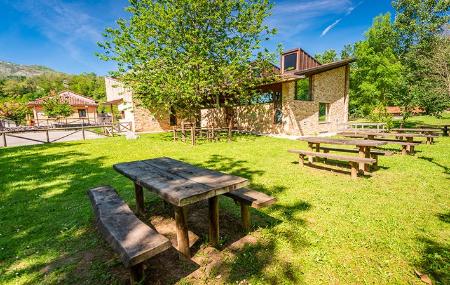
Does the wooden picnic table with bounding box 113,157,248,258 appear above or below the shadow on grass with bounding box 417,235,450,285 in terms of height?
above

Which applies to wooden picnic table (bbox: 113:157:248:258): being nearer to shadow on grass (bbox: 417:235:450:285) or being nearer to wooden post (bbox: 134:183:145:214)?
wooden post (bbox: 134:183:145:214)

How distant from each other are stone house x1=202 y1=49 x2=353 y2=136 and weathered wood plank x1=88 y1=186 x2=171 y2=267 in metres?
13.7

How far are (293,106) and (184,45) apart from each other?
8120 mm

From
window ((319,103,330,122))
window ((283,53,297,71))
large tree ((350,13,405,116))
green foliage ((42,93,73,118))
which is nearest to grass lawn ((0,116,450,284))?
window ((319,103,330,122))

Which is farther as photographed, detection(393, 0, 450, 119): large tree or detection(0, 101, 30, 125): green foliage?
detection(0, 101, 30, 125): green foliage

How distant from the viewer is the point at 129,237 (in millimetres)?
2256

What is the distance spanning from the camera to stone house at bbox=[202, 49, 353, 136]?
52.4ft

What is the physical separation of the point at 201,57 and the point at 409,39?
1211 inches

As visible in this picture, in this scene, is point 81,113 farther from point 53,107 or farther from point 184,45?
point 184,45

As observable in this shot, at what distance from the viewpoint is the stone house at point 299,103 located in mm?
15961

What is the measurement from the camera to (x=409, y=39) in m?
29.2

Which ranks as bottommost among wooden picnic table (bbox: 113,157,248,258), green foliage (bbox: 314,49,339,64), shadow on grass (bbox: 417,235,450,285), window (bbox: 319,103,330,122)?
shadow on grass (bbox: 417,235,450,285)

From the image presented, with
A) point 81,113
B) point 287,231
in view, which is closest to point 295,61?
point 287,231

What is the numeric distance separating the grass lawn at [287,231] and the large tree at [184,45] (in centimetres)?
724
